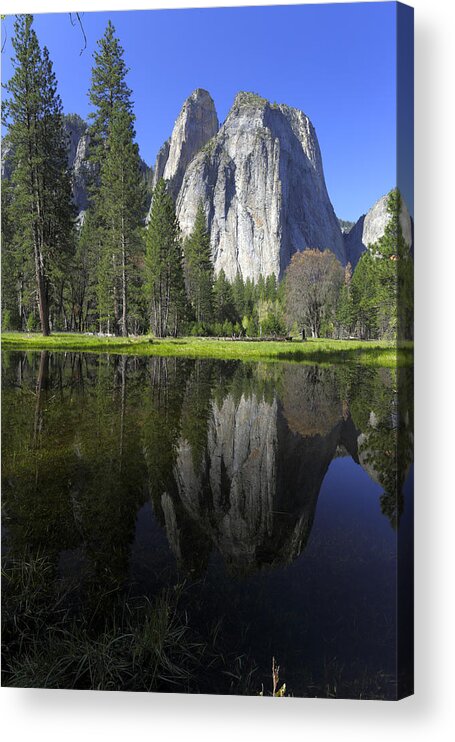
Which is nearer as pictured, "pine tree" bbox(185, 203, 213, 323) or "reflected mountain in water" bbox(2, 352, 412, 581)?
"reflected mountain in water" bbox(2, 352, 412, 581)

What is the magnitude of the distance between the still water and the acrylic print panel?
0.01 meters

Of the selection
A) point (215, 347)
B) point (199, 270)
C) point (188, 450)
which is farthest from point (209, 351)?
point (188, 450)

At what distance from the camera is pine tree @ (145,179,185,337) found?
13.3 ft

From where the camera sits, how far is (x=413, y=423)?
10.9 ft

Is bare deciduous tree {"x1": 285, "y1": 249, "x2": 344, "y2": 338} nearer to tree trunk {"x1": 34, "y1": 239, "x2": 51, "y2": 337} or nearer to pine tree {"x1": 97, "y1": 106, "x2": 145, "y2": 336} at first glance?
pine tree {"x1": 97, "y1": 106, "x2": 145, "y2": 336}

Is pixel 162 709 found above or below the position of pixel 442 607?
below

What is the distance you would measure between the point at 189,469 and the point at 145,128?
7.10 feet

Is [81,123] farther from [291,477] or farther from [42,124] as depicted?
[291,477]

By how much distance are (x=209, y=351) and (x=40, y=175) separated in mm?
1692

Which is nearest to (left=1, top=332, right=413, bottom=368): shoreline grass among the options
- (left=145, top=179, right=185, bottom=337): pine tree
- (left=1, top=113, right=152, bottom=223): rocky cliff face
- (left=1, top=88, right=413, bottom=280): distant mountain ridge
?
(left=145, top=179, right=185, bottom=337): pine tree

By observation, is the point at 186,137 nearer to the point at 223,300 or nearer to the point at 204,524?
the point at 223,300

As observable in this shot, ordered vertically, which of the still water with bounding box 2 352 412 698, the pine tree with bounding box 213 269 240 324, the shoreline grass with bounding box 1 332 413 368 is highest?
the pine tree with bounding box 213 269 240 324

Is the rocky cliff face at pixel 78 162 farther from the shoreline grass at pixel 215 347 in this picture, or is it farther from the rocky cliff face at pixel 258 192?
the shoreline grass at pixel 215 347

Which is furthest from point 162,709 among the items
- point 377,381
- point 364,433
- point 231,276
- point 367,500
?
point 231,276
